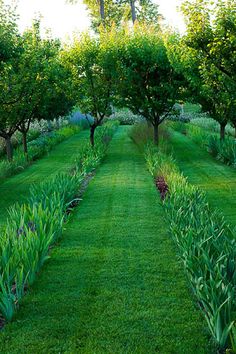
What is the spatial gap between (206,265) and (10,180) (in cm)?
985

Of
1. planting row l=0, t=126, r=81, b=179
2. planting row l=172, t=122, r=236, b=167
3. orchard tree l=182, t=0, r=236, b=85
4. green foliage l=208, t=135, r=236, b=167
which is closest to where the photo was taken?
orchard tree l=182, t=0, r=236, b=85

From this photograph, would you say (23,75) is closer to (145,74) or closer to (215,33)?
(145,74)

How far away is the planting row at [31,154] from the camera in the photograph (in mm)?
13611

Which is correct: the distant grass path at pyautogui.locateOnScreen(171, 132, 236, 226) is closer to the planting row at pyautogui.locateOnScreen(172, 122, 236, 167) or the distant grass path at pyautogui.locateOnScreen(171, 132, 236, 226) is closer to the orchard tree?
the planting row at pyautogui.locateOnScreen(172, 122, 236, 167)

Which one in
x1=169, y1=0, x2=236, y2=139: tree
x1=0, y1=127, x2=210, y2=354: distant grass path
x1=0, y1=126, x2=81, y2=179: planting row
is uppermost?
x1=169, y1=0, x2=236, y2=139: tree

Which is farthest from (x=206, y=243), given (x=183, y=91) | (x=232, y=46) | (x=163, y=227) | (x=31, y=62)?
(x=183, y=91)

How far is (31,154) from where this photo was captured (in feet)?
57.9

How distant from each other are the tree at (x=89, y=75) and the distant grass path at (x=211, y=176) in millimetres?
3765

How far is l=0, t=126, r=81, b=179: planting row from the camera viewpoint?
13.6 meters

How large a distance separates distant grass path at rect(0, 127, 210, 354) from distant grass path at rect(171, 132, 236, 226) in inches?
67.1

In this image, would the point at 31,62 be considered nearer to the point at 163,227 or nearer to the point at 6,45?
the point at 6,45

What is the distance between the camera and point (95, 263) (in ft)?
17.7

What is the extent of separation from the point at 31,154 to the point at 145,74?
5.50 metres

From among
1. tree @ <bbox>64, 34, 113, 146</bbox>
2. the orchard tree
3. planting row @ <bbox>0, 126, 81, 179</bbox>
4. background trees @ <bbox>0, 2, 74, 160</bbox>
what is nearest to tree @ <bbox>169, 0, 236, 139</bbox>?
the orchard tree
